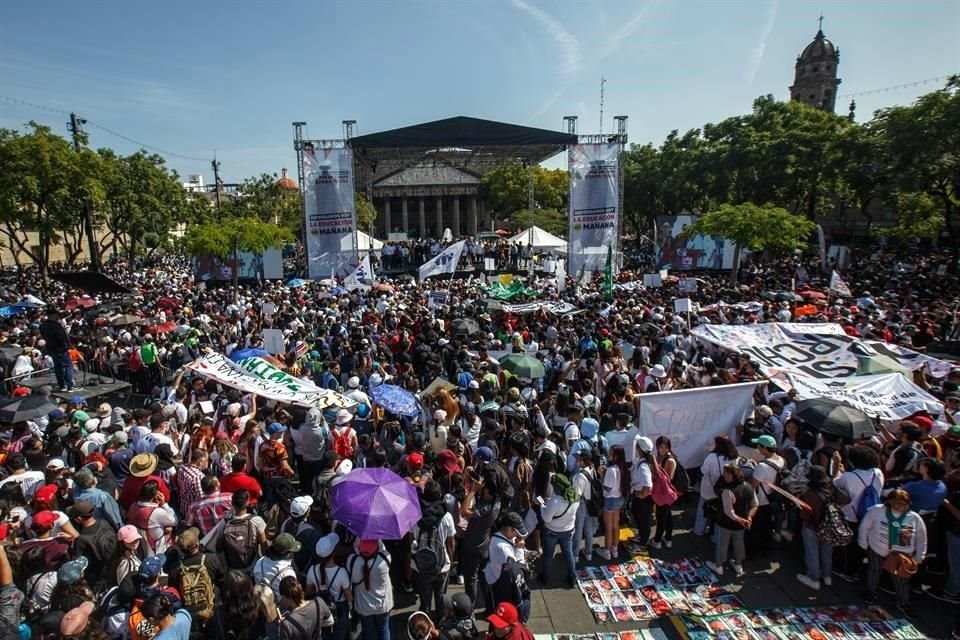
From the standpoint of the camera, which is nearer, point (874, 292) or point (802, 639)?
point (802, 639)

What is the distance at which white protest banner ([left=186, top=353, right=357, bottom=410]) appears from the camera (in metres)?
7.50

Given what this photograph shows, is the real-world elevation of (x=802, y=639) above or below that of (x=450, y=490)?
below

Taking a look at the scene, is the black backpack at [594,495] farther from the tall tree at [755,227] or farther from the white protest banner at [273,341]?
the tall tree at [755,227]

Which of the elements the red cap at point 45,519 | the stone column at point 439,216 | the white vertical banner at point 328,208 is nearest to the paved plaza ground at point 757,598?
the red cap at point 45,519

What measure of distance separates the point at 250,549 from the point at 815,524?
17.6 feet

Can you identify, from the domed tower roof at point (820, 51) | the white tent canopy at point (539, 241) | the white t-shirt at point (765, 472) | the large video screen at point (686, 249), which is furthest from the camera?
the domed tower roof at point (820, 51)

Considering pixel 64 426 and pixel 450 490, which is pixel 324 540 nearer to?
pixel 450 490

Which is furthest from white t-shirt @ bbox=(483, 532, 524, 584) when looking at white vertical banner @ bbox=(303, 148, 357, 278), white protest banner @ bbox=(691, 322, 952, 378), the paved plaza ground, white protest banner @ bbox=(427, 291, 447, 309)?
white vertical banner @ bbox=(303, 148, 357, 278)

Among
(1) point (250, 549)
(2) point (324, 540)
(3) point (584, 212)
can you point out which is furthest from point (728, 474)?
(3) point (584, 212)

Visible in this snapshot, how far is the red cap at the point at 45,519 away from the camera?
477 centimetres

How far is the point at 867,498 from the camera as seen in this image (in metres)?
5.47

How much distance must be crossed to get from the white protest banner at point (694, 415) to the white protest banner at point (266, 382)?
4.04 metres

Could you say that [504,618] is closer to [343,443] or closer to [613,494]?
[613,494]

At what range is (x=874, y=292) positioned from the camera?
1872 cm
